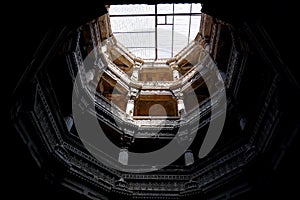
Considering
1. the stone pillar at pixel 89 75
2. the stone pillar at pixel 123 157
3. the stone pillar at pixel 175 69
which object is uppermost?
the stone pillar at pixel 175 69

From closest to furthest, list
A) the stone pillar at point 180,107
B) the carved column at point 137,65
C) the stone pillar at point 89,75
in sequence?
1. the stone pillar at point 89,75
2. the stone pillar at point 180,107
3. the carved column at point 137,65

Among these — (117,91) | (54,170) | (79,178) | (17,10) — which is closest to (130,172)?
(79,178)

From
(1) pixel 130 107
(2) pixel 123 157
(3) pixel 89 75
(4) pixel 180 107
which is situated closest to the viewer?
(2) pixel 123 157

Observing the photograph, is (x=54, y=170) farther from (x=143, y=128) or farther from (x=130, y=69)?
(x=130, y=69)

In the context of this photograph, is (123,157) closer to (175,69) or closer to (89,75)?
(89,75)

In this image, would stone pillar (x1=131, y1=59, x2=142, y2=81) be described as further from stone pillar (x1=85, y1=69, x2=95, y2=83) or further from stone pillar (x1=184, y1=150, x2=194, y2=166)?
stone pillar (x1=184, y1=150, x2=194, y2=166)

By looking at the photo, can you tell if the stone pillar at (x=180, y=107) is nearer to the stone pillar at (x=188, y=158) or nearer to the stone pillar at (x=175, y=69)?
the stone pillar at (x=175, y=69)

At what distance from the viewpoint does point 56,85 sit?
1315 centimetres

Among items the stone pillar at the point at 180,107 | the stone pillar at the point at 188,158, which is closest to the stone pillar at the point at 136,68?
the stone pillar at the point at 180,107

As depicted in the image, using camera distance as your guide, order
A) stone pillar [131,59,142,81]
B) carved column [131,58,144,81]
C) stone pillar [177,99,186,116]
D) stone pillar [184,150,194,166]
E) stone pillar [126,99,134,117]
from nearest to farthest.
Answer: stone pillar [184,150,194,166]
stone pillar [126,99,134,117]
stone pillar [177,99,186,116]
stone pillar [131,59,142,81]
carved column [131,58,144,81]

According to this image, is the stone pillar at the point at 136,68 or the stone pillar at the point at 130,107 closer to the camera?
the stone pillar at the point at 130,107

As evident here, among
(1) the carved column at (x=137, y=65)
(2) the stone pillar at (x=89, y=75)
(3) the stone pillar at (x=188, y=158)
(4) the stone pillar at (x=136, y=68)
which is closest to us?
(3) the stone pillar at (x=188, y=158)

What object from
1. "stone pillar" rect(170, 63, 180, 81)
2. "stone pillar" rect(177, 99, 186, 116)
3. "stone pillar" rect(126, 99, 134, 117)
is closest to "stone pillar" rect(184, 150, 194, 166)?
"stone pillar" rect(177, 99, 186, 116)

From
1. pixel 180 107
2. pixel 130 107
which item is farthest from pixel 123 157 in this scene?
pixel 180 107
